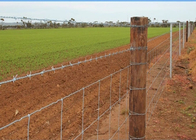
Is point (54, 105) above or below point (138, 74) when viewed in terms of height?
below

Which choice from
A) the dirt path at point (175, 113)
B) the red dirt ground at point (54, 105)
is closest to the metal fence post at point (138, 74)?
the dirt path at point (175, 113)

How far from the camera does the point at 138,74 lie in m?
3.74

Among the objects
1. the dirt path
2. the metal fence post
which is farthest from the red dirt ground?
the metal fence post

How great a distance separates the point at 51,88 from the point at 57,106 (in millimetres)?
1681

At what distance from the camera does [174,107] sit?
23.2ft

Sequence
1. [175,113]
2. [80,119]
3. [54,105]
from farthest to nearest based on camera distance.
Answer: [54,105] → [175,113] → [80,119]

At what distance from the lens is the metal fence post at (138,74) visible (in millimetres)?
3606

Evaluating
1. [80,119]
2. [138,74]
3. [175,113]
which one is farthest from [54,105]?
[138,74]

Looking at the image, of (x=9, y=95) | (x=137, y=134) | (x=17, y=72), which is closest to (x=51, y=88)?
(x=9, y=95)

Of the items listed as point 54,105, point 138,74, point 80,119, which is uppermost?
point 138,74

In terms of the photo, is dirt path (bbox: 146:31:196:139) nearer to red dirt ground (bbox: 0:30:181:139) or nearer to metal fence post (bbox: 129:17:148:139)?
red dirt ground (bbox: 0:30:181:139)

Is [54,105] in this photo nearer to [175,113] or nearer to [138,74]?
[175,113]

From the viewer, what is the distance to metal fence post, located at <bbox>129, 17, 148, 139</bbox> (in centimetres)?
361

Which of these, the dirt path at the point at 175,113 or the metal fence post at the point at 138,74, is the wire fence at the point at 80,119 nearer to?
the metal fence post at the point at 138,74
